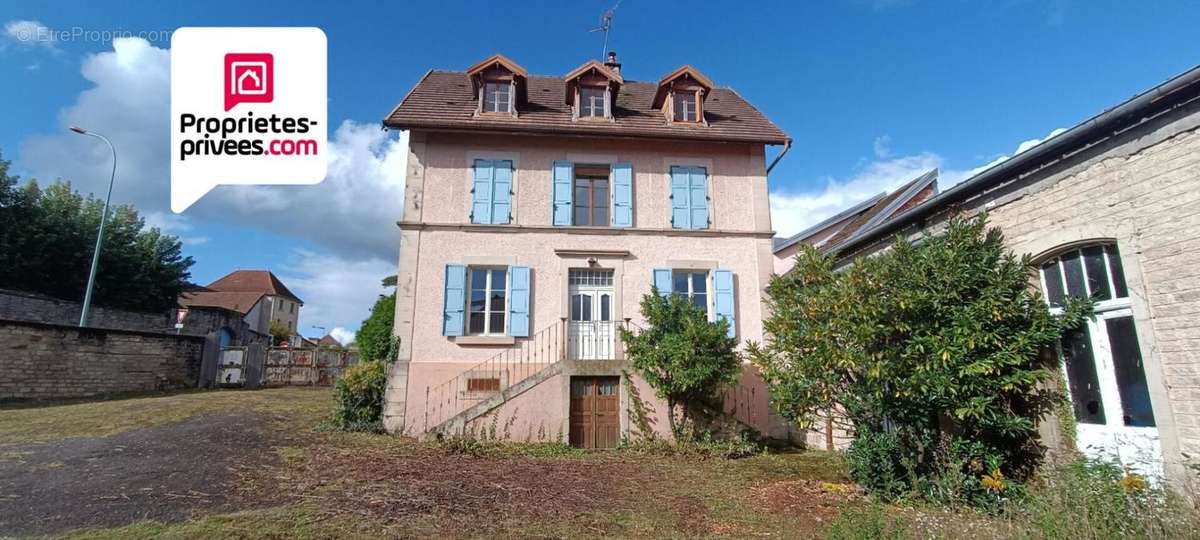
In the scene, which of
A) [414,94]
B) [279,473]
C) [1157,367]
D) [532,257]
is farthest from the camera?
[414,94]

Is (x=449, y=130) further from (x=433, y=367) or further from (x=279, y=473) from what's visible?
(x=279, y=473)

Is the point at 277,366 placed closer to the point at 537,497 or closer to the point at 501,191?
the point at 501,191

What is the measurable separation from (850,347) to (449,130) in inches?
350

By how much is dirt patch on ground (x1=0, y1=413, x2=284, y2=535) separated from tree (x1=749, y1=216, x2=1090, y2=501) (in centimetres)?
665

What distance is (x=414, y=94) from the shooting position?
39.9 feet

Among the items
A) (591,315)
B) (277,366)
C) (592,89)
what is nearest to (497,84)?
(592,89)

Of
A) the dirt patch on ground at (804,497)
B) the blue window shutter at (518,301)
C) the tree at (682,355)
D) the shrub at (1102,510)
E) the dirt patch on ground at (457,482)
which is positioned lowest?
the dirt patch on ground at (804,497)

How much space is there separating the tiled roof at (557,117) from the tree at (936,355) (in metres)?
6.10

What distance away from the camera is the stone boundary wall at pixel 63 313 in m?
16.3

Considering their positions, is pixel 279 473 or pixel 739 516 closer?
pixel 739 516

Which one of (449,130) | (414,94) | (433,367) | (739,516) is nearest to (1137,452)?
(739,516)

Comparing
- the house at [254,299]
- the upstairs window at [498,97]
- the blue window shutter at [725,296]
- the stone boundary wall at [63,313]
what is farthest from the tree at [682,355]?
the house at [254,299]

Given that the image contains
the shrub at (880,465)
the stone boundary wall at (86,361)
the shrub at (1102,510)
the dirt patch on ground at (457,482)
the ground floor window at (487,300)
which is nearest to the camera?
the shrub at (1102,510)

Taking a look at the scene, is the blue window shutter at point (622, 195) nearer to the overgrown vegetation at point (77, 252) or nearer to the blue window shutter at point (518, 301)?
the blue window shutter at point (518, 301)
